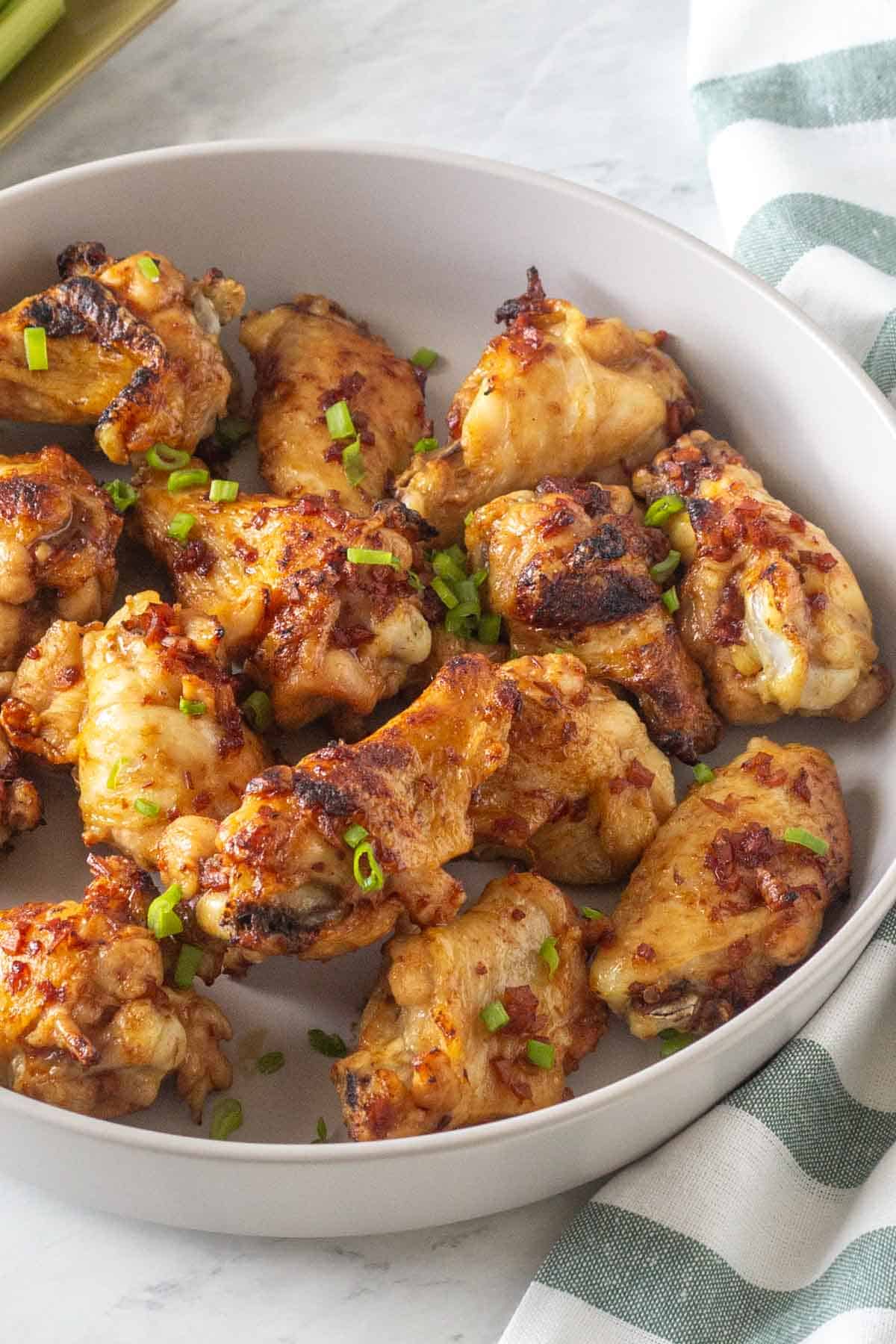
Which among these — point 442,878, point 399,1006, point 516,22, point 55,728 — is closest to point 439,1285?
point 399,1006

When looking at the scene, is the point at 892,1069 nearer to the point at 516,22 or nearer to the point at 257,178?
the point at 257,178

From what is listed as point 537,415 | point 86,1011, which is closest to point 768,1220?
point 86,1011

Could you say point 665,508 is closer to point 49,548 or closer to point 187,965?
point 49,548

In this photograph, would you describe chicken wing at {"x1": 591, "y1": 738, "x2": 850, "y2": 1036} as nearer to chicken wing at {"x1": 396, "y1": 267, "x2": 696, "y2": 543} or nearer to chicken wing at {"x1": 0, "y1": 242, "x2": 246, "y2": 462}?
chicken wing at {"x1": 396, "y1": 267, "x2": 696, "y2": 543}

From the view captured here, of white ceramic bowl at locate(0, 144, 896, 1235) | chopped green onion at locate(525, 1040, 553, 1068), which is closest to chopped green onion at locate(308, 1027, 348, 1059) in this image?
white ceramic bowl at locate(0, 144, 896, 1235)

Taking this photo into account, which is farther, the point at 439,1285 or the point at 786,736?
the point at 786,736

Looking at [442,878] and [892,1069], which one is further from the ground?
[442,878]

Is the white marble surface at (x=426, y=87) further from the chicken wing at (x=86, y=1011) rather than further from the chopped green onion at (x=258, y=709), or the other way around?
the chicken wing at (x=86, y=1011)
